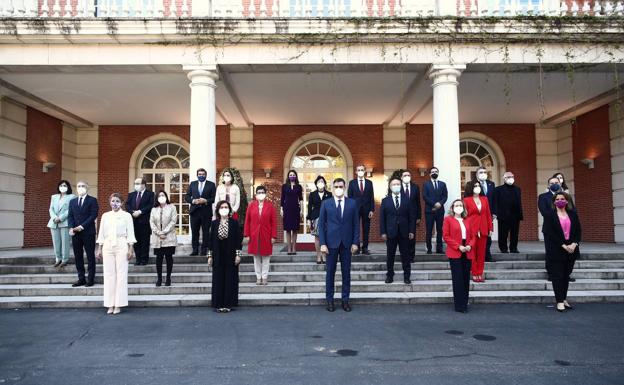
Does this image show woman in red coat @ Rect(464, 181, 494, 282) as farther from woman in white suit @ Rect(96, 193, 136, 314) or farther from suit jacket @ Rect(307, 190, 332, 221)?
woman in white suit @ Rect(96, 193, 136, 314)

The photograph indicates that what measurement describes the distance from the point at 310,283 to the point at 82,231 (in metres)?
3.85

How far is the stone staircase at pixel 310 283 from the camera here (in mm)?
6984

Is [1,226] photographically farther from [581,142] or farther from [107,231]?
[581,142]

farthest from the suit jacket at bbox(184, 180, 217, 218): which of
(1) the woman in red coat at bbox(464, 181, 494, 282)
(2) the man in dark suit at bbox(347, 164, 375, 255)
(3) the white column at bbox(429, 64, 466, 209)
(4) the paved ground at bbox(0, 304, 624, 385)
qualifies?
(3) the white column at bbox(429, 64, 466, 209)

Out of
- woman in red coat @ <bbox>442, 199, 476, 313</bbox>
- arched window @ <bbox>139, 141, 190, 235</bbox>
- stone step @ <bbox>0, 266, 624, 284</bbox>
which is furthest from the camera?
arched window @ <bbox>139, 141, 190, 235</bbox>

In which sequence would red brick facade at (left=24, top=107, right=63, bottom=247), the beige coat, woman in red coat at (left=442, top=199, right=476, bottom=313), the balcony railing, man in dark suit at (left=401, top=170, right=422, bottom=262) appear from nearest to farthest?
woman in red coat at (left=442, top=199, right=476, bottom=313) → the beige coat → man in dark suit at (left=401, top=170, right=422, bottom=262) → the balcony railing → red brick facade at (left=24, top=107, right=63, bottom=247)

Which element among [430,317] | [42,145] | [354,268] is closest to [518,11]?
[354,268]

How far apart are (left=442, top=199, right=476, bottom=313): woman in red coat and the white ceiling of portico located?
4732 millimetres

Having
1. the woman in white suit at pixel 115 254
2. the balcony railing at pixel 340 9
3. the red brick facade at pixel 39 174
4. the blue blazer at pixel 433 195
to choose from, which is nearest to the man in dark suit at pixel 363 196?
the blue blazer at pixel 433 195

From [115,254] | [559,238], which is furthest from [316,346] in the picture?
[559,238]

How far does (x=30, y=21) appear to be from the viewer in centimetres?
937

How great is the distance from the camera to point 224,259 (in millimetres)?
6633

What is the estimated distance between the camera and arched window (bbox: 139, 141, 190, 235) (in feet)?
51.3

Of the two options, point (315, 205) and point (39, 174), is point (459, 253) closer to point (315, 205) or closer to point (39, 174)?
point (315, 205)
